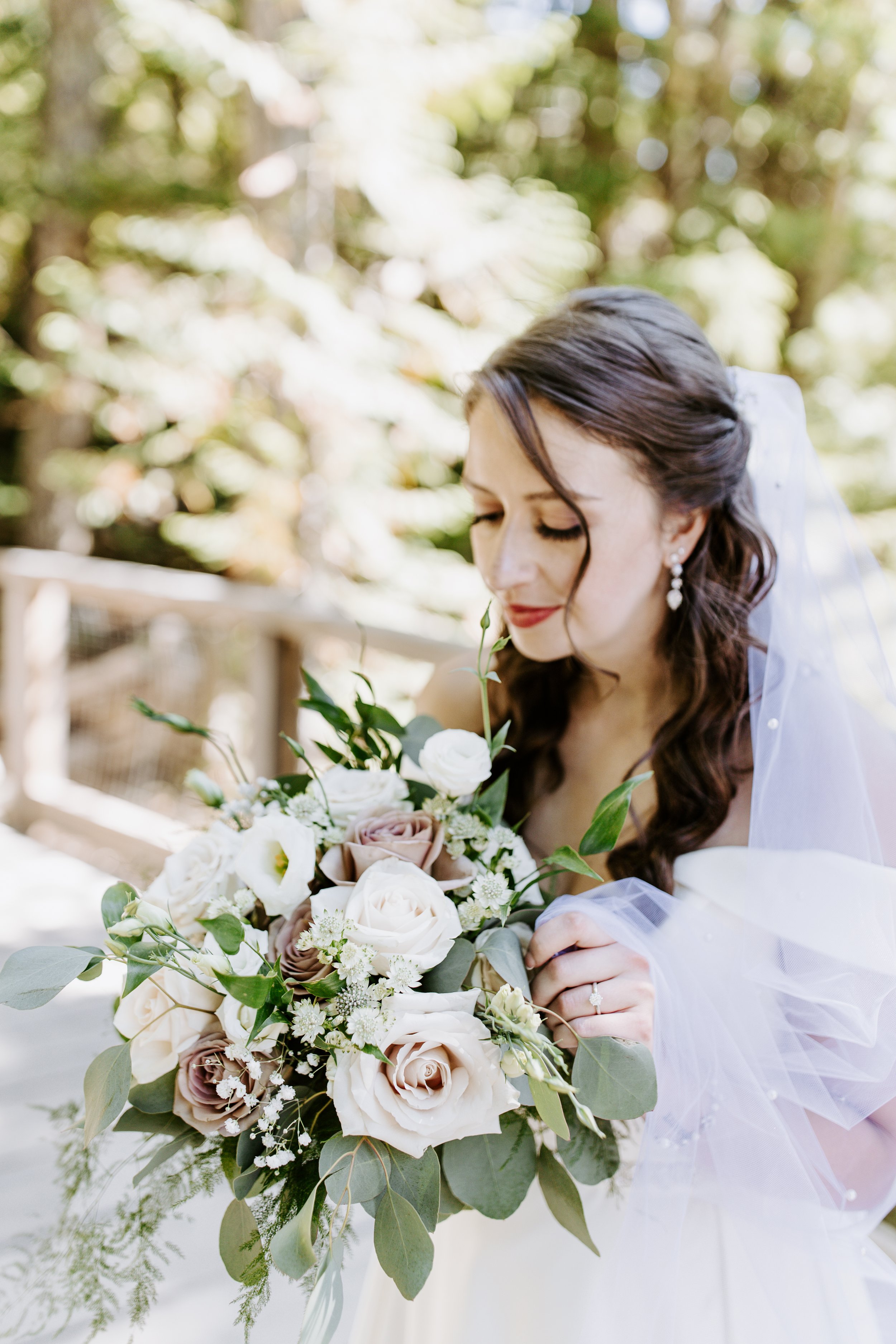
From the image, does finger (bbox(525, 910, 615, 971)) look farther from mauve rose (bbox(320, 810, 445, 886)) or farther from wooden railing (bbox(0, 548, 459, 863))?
wooden railing (bbox(0, 548, 459, 863))

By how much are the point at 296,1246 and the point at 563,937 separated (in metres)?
0.39

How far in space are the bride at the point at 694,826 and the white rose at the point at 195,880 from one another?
346 mm

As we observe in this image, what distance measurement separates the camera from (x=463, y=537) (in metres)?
7.17

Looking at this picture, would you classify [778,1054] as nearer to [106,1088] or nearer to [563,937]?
[563,937]

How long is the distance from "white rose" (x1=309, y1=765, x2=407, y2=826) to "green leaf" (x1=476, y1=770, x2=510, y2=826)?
3.8 inches

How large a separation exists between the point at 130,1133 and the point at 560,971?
0.56m

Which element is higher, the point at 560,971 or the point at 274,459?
the point at 560,971

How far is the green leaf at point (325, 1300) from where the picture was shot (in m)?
0.95

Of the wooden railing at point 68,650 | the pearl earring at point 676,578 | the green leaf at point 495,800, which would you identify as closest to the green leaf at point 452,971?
the green leaf at point 495,800

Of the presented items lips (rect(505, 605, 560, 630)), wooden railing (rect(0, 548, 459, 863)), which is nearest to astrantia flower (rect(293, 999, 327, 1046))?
lips (rect(505, 605, 560, 630))

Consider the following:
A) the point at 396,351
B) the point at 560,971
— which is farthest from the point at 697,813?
the point at 396,351

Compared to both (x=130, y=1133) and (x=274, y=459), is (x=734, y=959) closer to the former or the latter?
(x=130, y=1133)

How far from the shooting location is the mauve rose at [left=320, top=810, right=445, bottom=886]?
3.49 ft

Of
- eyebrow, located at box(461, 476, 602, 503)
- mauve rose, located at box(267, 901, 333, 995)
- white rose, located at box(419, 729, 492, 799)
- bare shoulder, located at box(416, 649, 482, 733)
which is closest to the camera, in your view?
mauve rose, located at box(267, 901, 333, 995)
